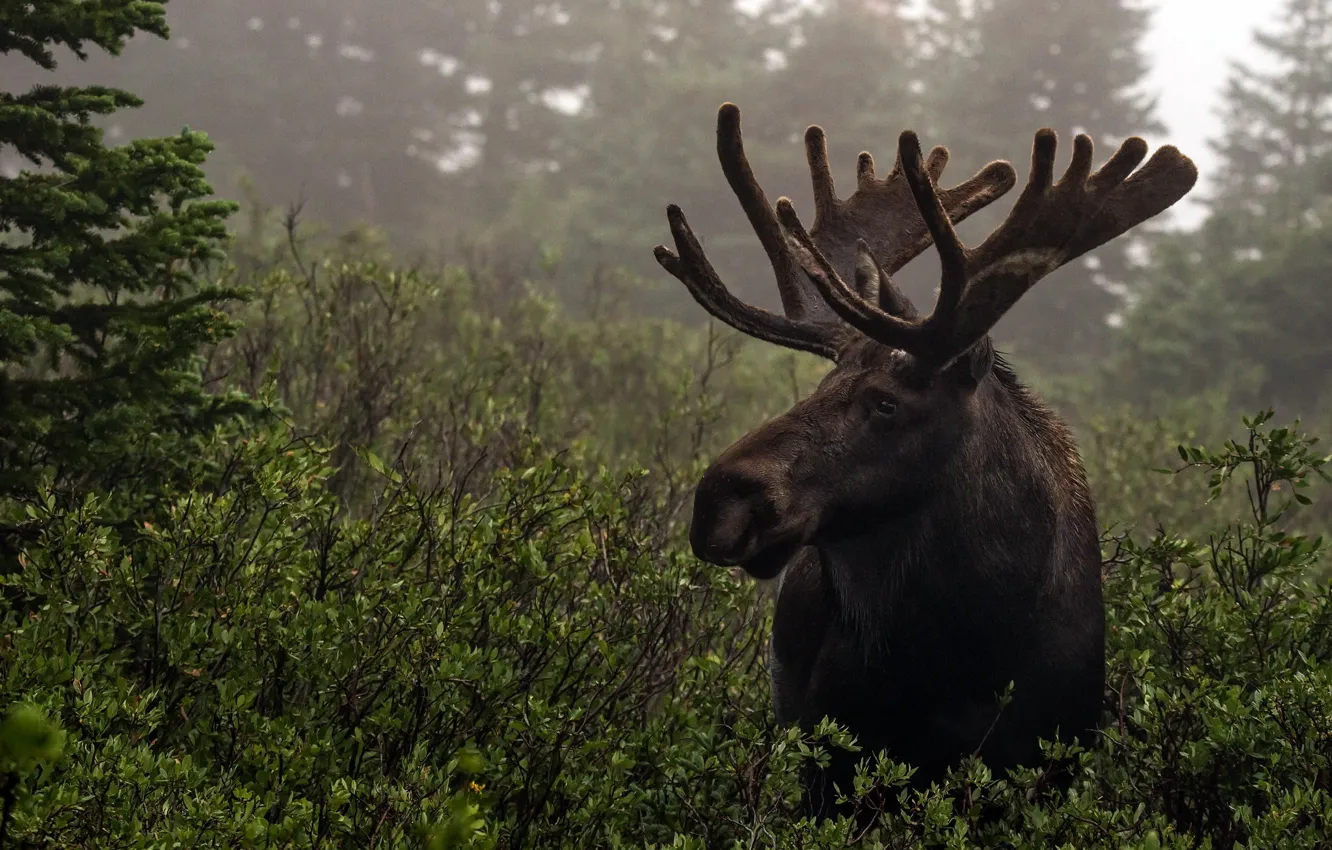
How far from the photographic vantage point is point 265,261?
12734 millimetres

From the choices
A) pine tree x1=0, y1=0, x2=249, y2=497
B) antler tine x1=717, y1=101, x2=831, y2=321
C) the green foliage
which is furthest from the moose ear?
pine tree x1=0, y1=0, x2=249, y2=497

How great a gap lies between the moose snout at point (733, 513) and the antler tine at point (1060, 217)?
0.71 metres

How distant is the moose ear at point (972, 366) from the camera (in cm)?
330

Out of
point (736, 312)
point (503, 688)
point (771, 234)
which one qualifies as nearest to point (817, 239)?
point (771, 234)

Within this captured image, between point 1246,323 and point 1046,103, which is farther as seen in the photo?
point 1046,103

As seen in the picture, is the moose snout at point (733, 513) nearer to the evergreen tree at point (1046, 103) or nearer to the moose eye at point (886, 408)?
the moose eye at point (886, 408)

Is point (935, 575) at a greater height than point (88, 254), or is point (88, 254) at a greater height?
point (88, 254)

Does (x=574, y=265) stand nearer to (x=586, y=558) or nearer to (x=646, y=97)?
(x=646, y=97)

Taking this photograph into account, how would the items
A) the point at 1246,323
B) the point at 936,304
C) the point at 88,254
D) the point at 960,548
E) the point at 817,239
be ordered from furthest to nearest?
1. the point at 1246,323
2. the point at 817,239
3. the point at 88,254
4. the point at 960,548
5. the point at 936,304

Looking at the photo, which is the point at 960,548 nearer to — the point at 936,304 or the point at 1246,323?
the point at 936,304

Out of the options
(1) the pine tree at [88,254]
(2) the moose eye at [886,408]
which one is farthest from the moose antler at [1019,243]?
(1) the pine tree at [88,254]

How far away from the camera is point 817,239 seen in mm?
4168

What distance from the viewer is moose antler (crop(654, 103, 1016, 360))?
352 centimetres

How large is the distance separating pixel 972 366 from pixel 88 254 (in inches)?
115
